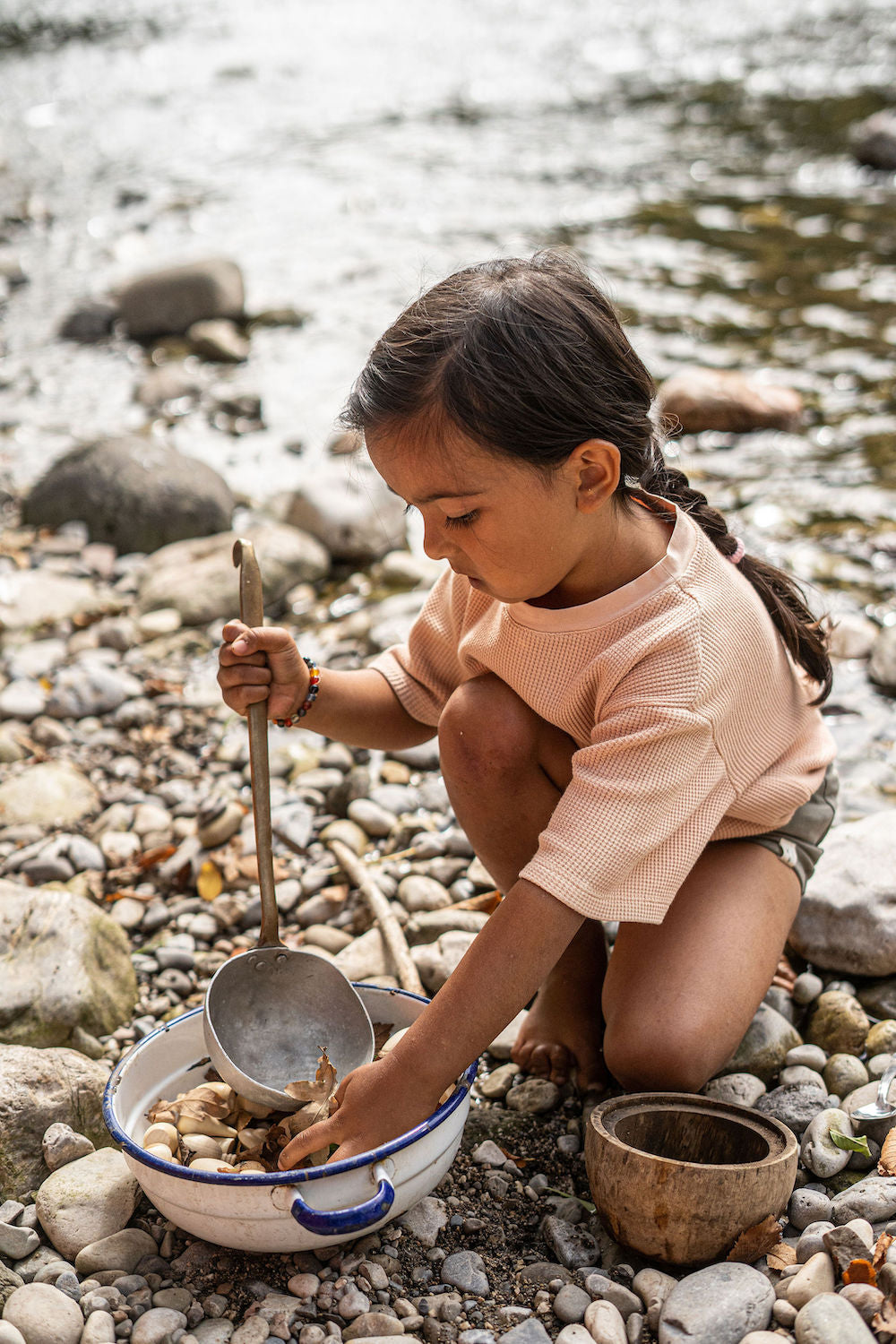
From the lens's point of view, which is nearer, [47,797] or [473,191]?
[47,797]

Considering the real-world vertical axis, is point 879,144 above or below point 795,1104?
above

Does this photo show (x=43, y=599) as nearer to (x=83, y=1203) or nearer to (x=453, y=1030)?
(x=83, y=1203)

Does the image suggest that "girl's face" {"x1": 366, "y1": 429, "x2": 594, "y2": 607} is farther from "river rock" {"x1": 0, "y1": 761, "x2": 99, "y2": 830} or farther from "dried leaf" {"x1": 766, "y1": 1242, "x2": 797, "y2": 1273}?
"river rock" {"x1": 0, "y1": 761, "x2": 99, "y2": 830}

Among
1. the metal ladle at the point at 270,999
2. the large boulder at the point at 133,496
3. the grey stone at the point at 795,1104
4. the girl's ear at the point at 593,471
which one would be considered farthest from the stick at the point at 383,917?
the large boulder at the point at 133,496

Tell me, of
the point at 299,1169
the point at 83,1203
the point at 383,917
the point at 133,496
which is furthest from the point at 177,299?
the point at 299,1169

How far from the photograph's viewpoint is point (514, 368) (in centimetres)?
144

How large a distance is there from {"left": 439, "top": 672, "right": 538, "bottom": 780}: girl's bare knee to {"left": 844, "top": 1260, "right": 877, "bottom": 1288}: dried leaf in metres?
0.71

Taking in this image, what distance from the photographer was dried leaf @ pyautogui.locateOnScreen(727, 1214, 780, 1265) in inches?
56.2

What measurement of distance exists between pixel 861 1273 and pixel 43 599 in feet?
8.09

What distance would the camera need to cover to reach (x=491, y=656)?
174cm

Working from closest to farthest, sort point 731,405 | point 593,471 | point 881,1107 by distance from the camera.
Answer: point 593,471 < point 881,1107 < point 731,405

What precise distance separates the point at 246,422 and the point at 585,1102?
3031mm

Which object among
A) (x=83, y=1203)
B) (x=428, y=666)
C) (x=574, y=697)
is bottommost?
(x=83, y=1203)

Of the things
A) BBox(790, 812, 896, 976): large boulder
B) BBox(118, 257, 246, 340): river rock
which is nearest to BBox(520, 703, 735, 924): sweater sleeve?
BBox(790, 812, 896, 976): large boulder
